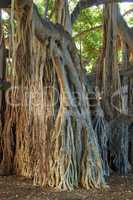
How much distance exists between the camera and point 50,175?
195 inches

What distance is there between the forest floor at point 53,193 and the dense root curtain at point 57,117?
156mm

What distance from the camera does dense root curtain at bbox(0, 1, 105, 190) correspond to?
4.91 metres

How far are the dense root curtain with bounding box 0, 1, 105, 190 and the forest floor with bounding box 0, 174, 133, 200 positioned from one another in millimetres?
156

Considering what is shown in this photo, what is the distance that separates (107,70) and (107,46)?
300 mm

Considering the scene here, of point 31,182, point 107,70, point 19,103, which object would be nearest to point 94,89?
point 107,70

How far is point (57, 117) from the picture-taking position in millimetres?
4984

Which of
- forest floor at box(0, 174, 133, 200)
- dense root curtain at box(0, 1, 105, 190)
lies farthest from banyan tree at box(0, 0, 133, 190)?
forest floor at box(0, 174, 133, 200)

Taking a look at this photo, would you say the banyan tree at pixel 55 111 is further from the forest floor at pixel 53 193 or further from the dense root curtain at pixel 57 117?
the forest floor at pixel 53 193

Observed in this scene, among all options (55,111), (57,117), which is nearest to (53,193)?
(57,117)

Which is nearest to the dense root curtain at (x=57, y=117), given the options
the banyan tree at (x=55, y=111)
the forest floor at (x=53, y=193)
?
the banyan tree at (x=55, y=111)

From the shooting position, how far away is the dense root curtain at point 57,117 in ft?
16.1

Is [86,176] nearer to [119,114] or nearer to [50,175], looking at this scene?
[50,175]

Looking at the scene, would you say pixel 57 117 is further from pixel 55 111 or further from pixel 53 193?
pixel 53 193

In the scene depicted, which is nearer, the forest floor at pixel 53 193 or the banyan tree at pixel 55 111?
the forest floor at pixel 53 193
